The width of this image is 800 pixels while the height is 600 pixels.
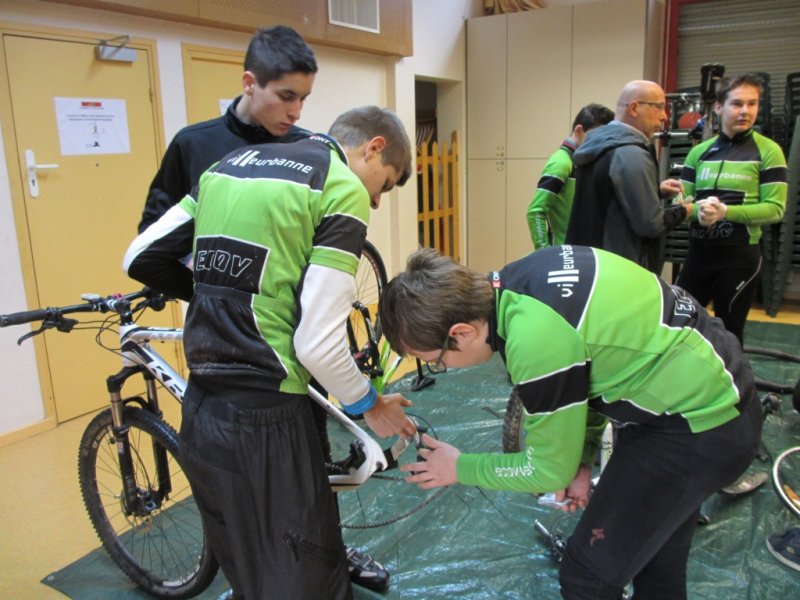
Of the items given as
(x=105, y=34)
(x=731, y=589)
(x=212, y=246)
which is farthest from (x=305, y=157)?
(x=105, y=34)

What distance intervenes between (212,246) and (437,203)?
16.2 feet

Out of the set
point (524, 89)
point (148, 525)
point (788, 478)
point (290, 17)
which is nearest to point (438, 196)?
point (524, 89)

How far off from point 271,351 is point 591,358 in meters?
0.57

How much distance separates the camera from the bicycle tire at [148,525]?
6.24ft

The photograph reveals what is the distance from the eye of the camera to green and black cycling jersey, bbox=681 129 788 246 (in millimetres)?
2912

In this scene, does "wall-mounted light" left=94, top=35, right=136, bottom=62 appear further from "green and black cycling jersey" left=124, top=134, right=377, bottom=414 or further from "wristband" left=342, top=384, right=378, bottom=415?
"wristband" left=342, top=384, right=378, bottom=415

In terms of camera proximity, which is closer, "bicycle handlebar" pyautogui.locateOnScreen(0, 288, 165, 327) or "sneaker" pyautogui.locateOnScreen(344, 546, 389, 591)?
"bicycle handlebar" pyautogui.locateOnScreen(0, 288, 165, 327)

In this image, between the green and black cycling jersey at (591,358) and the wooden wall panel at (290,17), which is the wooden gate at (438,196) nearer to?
the wooden wall panel at (290,17)

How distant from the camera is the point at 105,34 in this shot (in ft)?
10.8

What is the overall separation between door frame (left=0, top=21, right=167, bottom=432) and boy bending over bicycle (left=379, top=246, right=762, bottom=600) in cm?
262

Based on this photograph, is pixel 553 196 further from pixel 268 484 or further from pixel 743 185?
pixel 268 484

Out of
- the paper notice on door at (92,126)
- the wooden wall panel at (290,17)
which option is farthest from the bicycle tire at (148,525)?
the wooden wall panel at (290,17)

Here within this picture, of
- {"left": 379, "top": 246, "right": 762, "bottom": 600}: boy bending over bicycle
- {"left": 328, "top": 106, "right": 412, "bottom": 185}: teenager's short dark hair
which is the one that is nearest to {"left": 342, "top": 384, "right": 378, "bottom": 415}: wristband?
{"left": 379, "top": 246, "right": 762, "bottom": 600}: boy bending over bicycle

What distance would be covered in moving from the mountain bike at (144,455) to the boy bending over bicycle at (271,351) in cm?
35
